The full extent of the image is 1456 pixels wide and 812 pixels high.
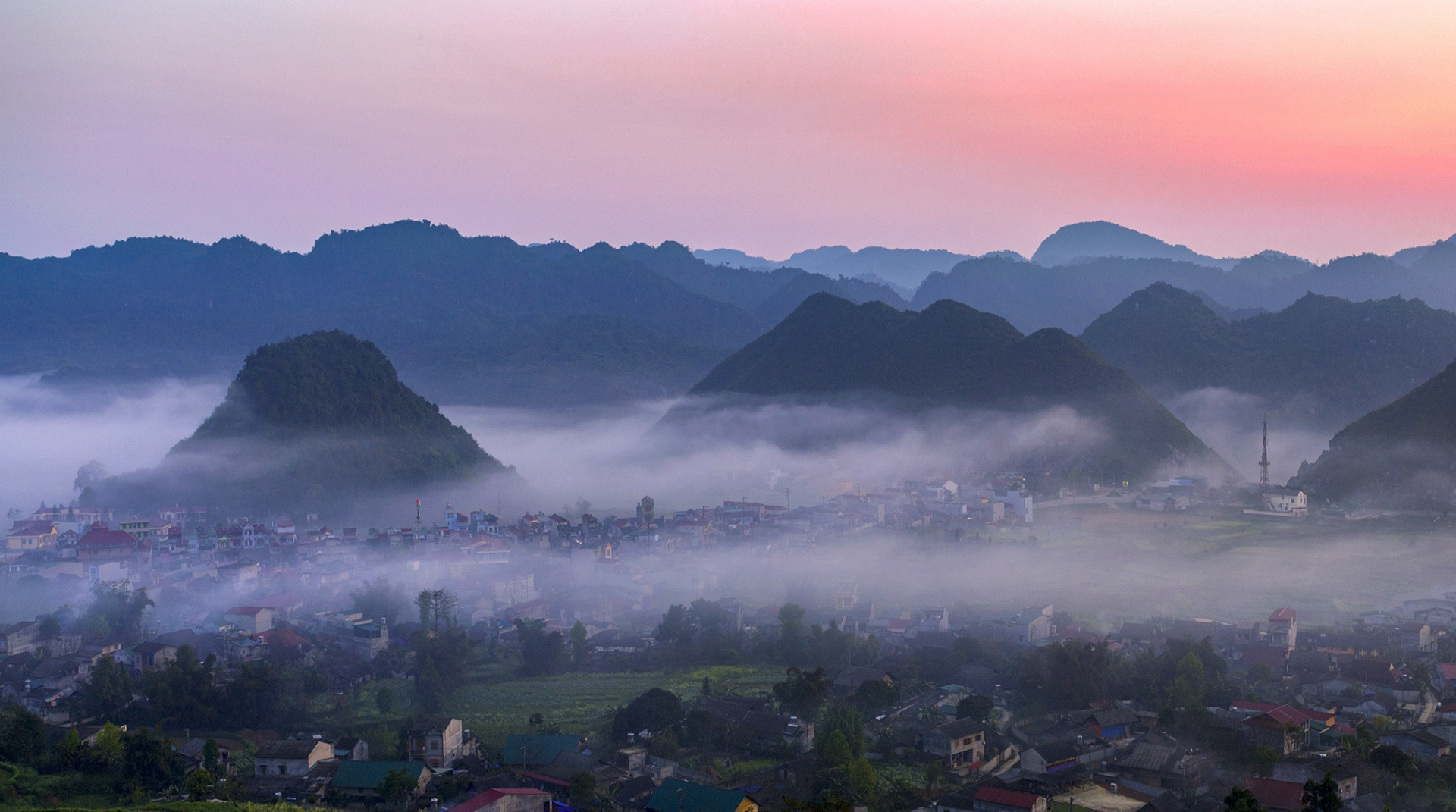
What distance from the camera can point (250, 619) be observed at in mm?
19516

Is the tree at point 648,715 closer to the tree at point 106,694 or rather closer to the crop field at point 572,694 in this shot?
the crop field at point 572,694

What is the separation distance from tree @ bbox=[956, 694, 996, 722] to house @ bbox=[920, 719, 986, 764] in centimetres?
64

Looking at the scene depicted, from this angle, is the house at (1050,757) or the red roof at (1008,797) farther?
the house at (1050,757)

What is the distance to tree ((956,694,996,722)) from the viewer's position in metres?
14.7

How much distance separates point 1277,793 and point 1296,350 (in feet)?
125

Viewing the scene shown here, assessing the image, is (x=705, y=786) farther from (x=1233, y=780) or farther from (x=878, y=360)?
(x=878, y=360)

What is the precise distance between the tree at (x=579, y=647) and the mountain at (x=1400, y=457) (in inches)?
740

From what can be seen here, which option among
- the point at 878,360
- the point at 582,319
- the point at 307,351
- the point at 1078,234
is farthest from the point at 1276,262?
the point at 307,351

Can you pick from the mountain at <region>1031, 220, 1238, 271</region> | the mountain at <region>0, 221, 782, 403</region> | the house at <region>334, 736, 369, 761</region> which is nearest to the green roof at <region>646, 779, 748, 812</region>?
the house at <region>334, 736, 369, 761</region>

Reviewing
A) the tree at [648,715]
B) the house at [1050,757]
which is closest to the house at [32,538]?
the tree at [648,715]

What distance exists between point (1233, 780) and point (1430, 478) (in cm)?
1871

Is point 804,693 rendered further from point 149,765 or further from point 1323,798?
point 149,765

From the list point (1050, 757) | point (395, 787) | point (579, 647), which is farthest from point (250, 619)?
point (1050, 757)

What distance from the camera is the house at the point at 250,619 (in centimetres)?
1942
